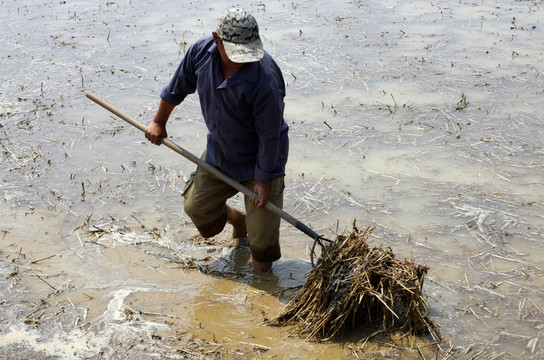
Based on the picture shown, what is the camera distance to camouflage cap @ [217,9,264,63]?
3.88 m

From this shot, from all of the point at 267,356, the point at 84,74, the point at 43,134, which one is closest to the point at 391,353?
the point at 267,356

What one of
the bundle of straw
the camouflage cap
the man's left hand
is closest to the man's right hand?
the man's left hand

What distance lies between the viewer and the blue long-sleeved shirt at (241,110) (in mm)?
4008

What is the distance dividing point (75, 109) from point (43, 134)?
72 cm

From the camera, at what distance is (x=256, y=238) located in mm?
4617

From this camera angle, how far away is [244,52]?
3.87m

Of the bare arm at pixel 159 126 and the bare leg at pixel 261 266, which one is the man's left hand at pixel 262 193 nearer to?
the bare leg at pixel 261 266

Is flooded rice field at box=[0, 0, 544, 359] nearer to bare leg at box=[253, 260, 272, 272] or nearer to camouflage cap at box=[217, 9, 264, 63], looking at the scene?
bare leg at box=[253, 260, 272, 272]

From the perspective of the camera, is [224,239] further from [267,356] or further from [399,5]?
[399,5]

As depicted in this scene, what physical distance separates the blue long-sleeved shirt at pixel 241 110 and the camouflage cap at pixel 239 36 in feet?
0.44

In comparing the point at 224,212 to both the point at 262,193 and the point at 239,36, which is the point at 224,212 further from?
the point at 239,36

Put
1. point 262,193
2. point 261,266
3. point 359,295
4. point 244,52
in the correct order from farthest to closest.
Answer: point 261,266 < point 262,193 < point 359,295 < point 244,52

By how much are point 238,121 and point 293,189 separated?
183 cm

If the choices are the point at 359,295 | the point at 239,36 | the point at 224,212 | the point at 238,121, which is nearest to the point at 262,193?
the point at 238,121
